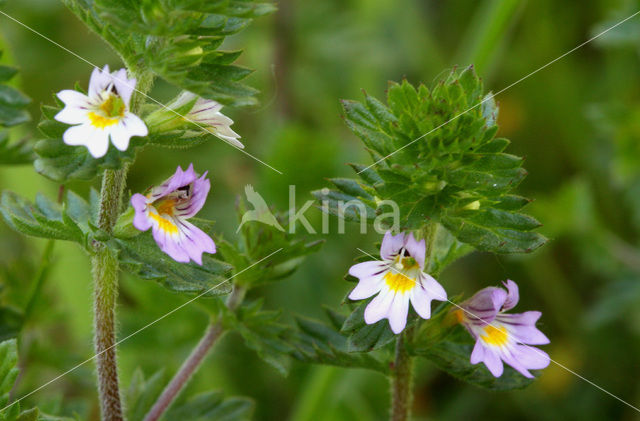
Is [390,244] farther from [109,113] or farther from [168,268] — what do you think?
[109,113]

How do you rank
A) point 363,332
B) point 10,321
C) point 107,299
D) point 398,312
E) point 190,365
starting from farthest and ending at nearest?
point 10,321 → point 190,365 → point 107,299 → point 363,332 → point 398,312

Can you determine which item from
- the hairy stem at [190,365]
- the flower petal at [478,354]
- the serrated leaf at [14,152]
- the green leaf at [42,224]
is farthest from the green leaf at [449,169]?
the serrated leaf at [14,152]

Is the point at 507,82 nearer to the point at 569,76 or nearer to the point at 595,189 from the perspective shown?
the point at 569,76

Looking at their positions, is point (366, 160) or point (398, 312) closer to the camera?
point (398, 312)

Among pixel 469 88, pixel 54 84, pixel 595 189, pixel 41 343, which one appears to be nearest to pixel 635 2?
pixel 595 189

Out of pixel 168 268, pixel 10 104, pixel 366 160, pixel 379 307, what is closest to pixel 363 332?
pixel 379 307

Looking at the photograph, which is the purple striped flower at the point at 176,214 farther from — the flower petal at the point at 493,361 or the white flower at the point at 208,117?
the flower petal at the point at 493,361

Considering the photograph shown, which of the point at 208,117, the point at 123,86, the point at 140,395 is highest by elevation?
the point at 123,86
